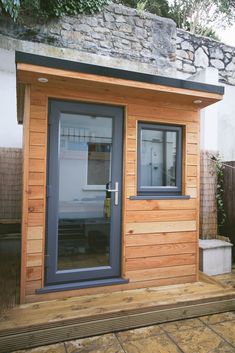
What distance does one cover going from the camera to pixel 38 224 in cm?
249

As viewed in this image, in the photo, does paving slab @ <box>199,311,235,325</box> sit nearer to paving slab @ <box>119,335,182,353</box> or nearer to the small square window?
paving slab @ <box>119,335,182,353</box>

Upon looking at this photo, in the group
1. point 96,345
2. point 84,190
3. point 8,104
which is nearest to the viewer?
point 96,345

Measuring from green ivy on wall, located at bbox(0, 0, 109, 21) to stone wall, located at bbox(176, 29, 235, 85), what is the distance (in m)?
1.91

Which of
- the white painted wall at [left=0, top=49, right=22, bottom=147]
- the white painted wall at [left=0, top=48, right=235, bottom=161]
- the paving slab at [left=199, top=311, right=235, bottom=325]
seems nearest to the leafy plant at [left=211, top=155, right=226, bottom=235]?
the white painted wall at [left=0, top=48, right=235, bottom=161]

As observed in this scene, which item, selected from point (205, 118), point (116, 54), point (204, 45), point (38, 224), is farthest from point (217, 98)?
point (204, 45)

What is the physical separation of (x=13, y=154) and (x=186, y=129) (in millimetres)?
2936

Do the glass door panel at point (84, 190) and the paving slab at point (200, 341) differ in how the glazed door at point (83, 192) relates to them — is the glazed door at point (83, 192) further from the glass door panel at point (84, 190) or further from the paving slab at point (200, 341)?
the paving slab at point (200, 341)

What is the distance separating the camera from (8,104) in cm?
444

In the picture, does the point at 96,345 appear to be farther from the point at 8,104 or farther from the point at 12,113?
the point at 8,104

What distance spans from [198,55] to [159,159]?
398 cm

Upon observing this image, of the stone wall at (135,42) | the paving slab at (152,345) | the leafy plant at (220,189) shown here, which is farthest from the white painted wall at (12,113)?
the paving slab at (152,345)

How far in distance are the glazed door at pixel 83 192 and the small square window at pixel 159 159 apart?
0.28 meters

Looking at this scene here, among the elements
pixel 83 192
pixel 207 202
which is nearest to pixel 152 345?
pixel 83 192

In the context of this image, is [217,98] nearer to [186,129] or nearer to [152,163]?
[186,129]
